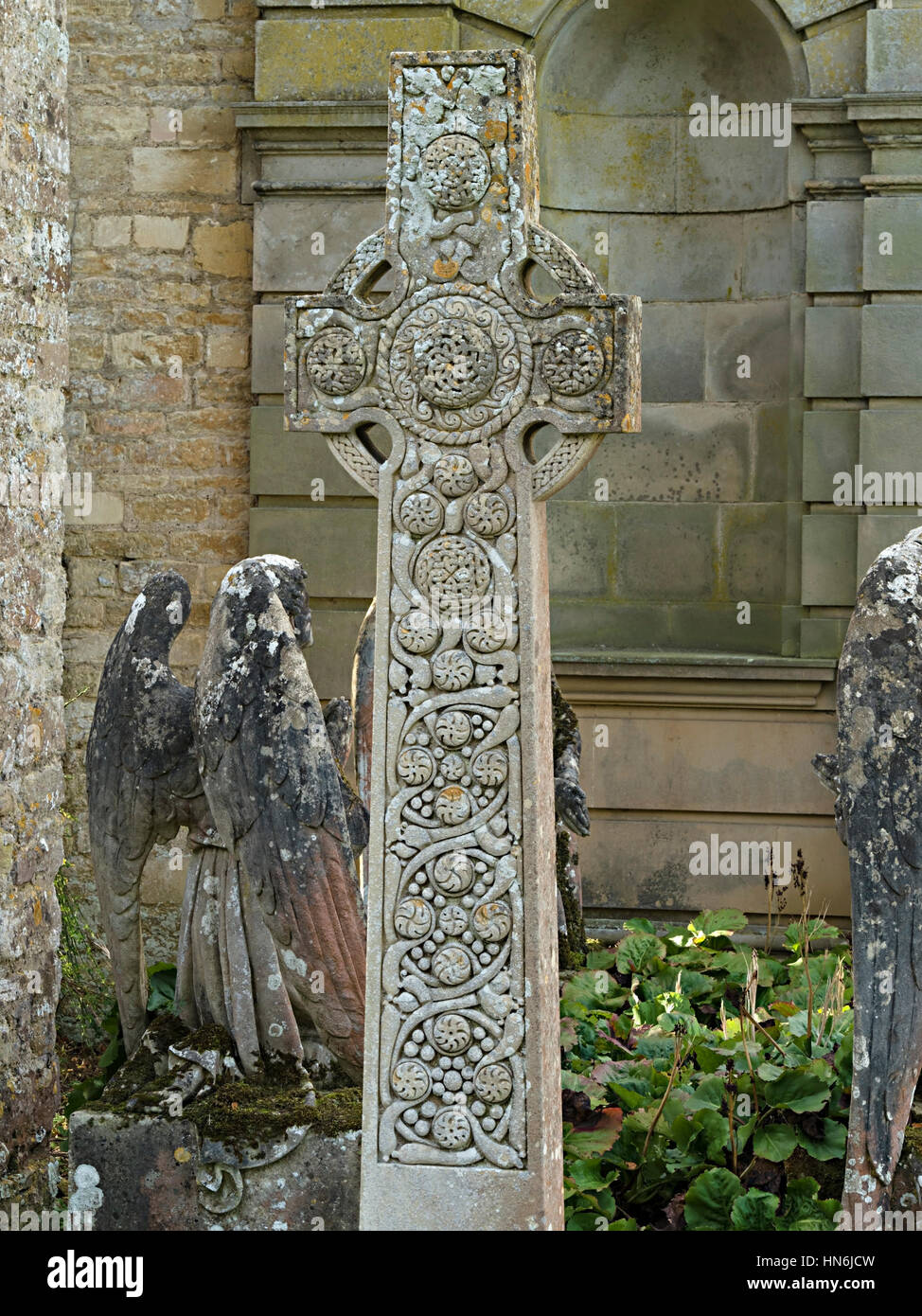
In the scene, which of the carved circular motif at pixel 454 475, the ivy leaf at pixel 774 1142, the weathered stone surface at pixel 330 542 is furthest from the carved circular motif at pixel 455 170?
the weathered stone surface at pixel 330 542

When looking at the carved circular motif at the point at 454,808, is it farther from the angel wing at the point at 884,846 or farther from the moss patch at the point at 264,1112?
the moss patch at the point at 264,1112

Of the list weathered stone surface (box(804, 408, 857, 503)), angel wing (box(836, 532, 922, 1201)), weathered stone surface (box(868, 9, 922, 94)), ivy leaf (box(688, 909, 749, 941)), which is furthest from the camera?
weathered stone surface (box(804, 408, 857, 503))

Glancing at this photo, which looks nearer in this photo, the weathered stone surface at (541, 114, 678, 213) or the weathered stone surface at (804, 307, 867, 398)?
the weathered stone surface at (804, 307, 867, 398)

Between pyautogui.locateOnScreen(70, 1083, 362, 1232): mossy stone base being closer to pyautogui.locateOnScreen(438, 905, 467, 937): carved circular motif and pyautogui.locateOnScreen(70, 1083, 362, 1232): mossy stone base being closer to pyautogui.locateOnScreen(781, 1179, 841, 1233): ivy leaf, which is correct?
pyautogui.locateOnScreen(438, 905, 467, 937): carved circular motif

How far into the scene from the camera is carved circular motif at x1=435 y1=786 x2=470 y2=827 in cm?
316

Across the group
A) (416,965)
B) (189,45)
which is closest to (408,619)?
(416,965)

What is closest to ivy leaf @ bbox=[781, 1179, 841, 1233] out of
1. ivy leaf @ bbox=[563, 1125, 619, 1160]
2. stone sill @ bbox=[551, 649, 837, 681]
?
ivy leaf @ bbox=[563, 1125, 619, 1160]

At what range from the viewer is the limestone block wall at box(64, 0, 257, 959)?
7.46 m

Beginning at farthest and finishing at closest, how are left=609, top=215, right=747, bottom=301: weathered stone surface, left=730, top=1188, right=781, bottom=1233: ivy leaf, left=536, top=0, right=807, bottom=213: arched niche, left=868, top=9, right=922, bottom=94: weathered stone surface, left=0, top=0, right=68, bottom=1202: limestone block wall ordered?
left=609, top=215, right=747, bottom=301: weathered stone surface < left=536, top=0, right=807, bottom=213: arched niche < left=868, top=9, right=922, bottom=94: weathered stone surface < left=0, top=0, right=68, bottom=1202: limestone block wall < left=730, top=1188, right=781, bottom=1233: ivy leaf

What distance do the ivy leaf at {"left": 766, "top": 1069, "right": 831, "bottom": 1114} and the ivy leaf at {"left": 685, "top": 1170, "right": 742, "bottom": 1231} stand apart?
0.26 metres

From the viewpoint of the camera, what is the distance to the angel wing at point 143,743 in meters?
3.92

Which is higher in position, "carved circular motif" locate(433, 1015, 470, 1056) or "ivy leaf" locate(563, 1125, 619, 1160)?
"carved circular motif" locate(433, 1015, 470, 1056)

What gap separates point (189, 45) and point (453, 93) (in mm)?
4757

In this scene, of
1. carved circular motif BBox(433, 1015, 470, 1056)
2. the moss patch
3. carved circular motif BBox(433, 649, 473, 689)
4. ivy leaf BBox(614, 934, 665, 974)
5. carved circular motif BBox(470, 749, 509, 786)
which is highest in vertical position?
carved circular motif BBox(433, 649, 473, 689)
